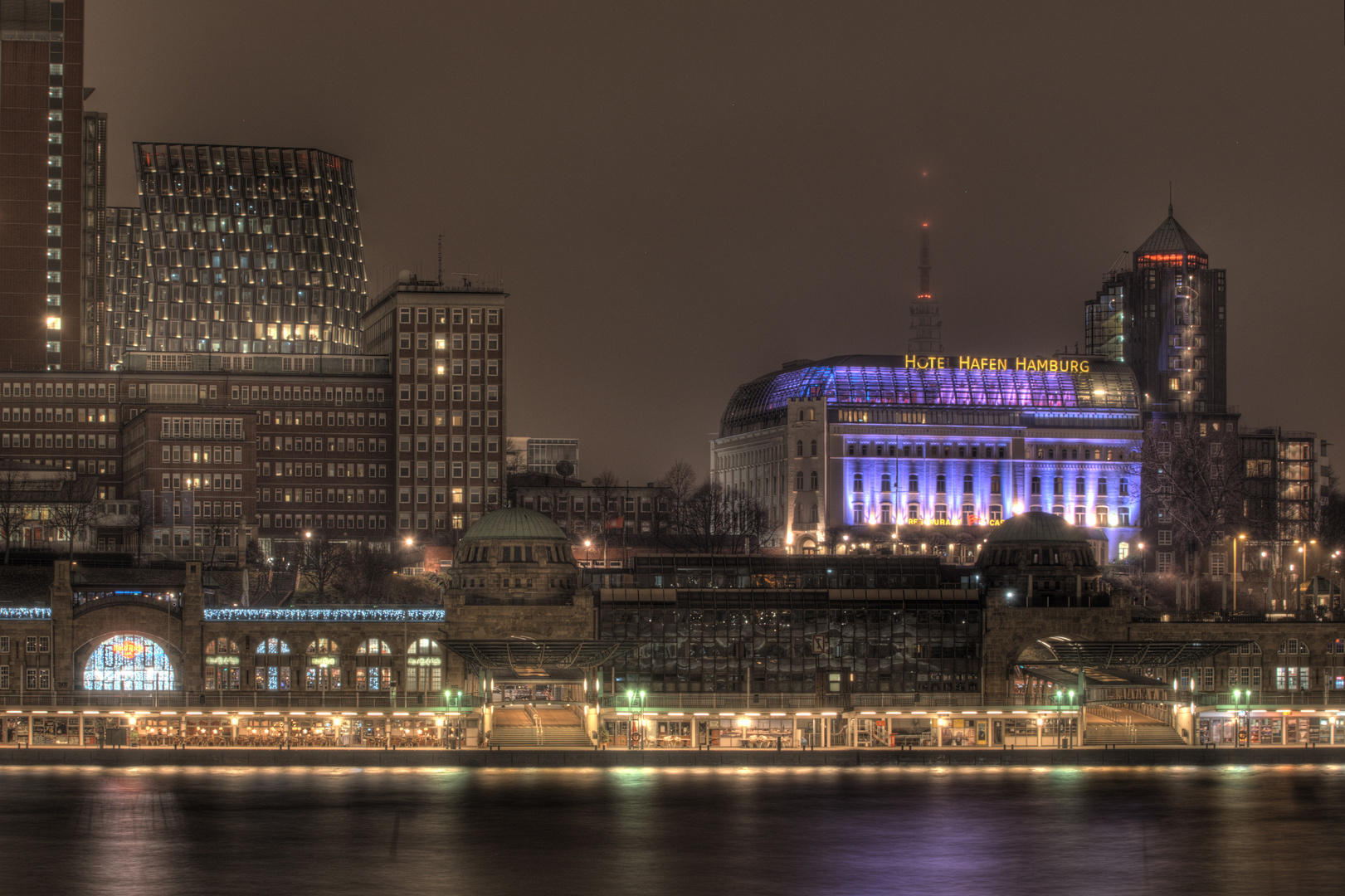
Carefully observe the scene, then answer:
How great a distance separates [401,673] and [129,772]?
26041mm

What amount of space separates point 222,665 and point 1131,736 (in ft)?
234

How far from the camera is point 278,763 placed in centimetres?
13762

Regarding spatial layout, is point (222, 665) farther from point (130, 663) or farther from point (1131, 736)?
point (1131, 736)

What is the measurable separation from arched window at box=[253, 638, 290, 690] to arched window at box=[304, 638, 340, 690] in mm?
1554

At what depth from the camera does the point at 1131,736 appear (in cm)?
14788

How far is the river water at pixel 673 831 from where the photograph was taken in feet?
324

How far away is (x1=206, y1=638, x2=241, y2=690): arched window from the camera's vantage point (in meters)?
151

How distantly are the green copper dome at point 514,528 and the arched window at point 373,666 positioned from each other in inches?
522

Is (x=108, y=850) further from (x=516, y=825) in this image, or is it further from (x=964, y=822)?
(x=964, y=822)

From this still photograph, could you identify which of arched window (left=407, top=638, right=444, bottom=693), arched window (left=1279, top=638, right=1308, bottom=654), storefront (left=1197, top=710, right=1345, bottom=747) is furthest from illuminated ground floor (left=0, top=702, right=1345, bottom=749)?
arched window (left=1279, top=638, right=1308, bottom=654)

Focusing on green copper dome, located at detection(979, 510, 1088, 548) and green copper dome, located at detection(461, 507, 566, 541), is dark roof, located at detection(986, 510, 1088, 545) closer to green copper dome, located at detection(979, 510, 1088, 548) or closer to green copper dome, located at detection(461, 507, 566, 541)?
green copper dome, located at detection(979, 510, 1088, 548)

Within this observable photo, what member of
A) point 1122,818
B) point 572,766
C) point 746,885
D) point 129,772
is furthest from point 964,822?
point 129,772

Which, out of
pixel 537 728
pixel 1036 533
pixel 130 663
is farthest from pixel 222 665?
pixel 1036 533

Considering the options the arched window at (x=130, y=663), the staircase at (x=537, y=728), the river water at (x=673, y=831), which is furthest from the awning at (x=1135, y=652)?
the arched window at (x=130, y=663)
